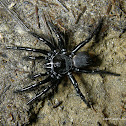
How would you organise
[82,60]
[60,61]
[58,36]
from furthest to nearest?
[60,61] < [58,36] < [82,60]

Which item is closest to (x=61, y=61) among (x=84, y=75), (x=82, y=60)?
(x=82, y=60)

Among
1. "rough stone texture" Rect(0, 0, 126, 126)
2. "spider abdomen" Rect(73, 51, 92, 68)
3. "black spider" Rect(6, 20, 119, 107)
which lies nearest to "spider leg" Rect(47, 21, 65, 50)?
"black spider" Rect(6, 20, 119, 107)

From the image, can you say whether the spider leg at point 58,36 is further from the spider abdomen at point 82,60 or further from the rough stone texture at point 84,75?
the spider abdomen at point 82,60

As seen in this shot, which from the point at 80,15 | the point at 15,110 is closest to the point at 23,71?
the point at 15,110

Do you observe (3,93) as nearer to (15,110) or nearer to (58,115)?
(15,110)

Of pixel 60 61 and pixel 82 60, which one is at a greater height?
pixel 60 61

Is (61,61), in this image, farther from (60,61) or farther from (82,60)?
(82,60)

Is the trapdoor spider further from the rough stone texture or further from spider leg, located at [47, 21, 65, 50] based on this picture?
the rough stone texture
